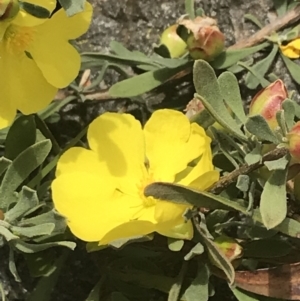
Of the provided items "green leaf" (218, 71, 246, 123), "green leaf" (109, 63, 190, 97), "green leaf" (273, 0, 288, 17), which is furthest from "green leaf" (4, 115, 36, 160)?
"green leaf" (273, 0, 288, 17)

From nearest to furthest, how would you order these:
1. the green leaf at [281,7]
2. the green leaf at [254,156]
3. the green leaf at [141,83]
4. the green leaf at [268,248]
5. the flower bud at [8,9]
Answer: the flower bud at [8,9], the green leaf at [254,156], the green leaf at [268,248], the green leaf at [141,83], the green leaf at [281,7]

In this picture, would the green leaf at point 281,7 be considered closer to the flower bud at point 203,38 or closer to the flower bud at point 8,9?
the flower bud at point 203,38

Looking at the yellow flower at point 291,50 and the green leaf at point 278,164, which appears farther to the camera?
the yellow flower at point 291,50

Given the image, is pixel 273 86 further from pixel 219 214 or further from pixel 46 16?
pixel 46 16

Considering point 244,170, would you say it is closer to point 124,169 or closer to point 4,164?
point 124,169

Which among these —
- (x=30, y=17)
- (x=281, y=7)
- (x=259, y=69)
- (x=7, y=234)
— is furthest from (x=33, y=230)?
(x=281, y=7)

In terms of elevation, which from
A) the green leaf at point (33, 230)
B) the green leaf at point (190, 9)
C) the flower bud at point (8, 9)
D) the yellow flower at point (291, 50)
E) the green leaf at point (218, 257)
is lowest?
the green leaf at point (218, 257)

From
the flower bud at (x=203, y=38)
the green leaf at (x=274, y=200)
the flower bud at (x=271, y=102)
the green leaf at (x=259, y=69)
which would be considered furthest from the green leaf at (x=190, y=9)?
the green leaf at (x=274, y=200)

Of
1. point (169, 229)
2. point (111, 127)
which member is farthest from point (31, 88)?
point (169, 229)
